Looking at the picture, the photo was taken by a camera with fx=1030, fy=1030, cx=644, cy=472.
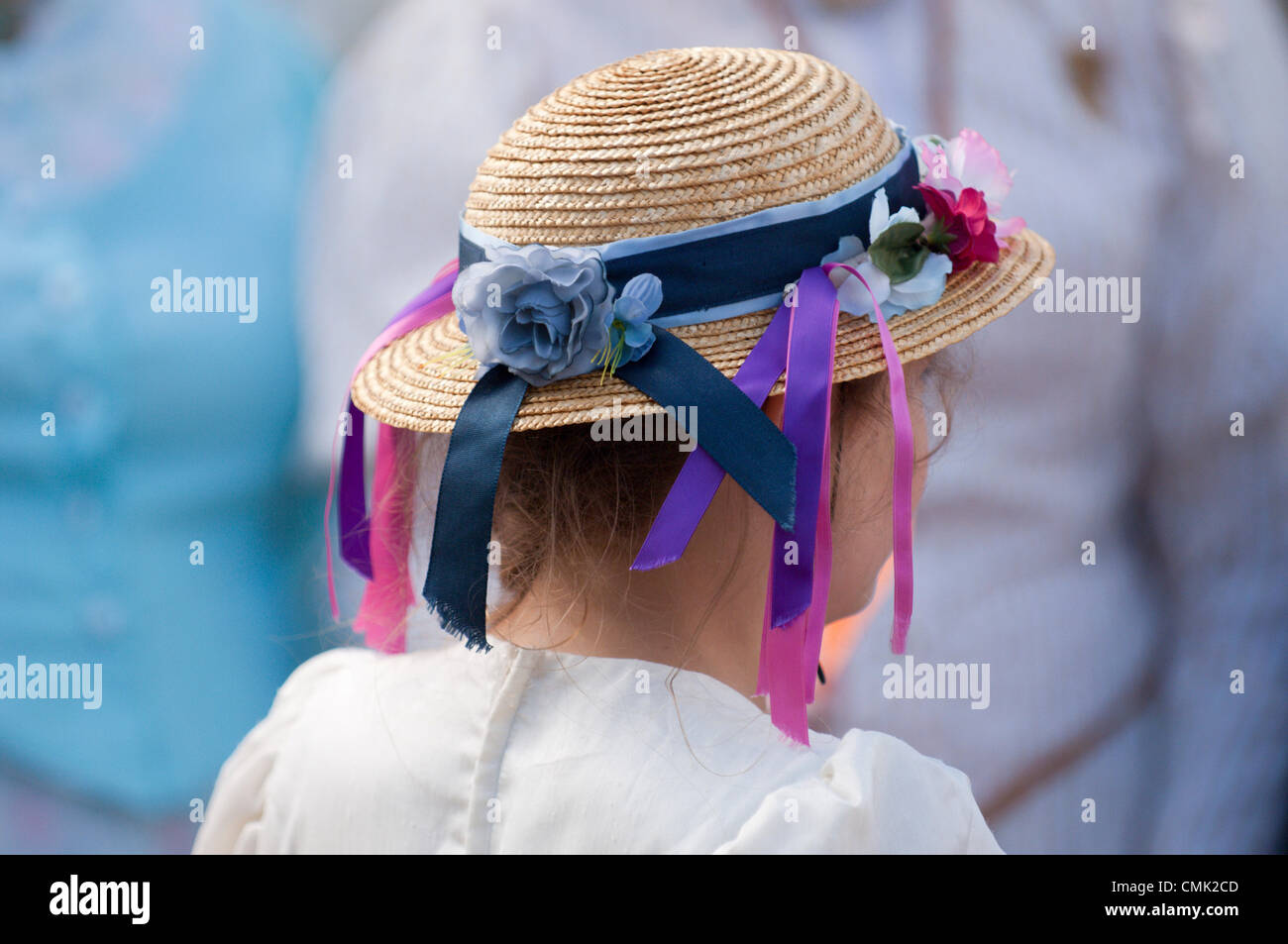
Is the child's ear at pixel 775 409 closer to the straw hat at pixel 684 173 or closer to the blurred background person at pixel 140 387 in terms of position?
the straw hat at pixel 684 173

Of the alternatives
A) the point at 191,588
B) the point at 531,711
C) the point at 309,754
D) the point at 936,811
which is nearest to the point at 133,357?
the point at 191,588

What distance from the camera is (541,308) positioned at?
0.79m

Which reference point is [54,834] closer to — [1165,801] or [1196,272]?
[1165,801]

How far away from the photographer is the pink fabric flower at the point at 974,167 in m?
0.99

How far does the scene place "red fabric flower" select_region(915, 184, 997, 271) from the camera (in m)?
0.91

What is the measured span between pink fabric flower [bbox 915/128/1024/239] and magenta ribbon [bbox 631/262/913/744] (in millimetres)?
218

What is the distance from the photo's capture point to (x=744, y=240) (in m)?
0.83

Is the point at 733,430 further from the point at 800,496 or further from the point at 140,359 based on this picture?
the point at 140,359

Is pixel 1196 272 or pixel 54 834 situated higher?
pixel 1196 272

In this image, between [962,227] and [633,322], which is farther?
[962,227]

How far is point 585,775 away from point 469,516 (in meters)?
0.22

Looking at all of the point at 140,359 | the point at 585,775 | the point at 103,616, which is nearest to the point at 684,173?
the point at 585,775

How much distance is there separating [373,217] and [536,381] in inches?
37.9

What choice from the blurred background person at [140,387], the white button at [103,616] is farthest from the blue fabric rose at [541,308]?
the white button at [103,616]
